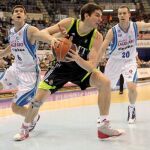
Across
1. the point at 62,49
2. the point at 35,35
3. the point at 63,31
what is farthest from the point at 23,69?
the point at 62,49

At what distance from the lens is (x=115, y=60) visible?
7.11m

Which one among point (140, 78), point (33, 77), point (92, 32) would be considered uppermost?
point (92, 32)

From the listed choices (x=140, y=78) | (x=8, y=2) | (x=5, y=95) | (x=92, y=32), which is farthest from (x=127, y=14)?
(x=8, y=2)

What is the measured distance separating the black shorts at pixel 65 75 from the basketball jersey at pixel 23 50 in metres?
0.53

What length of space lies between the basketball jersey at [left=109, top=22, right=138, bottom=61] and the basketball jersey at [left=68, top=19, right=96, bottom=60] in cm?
180

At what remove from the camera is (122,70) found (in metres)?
7.01

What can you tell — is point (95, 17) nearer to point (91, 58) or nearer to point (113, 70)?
point (91, 58)

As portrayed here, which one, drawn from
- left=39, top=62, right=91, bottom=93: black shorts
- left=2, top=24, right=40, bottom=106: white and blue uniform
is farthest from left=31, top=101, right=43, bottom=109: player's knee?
left=2, top=24, right=40, bottom=106: white and blue uniform

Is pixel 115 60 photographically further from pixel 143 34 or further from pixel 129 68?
pixel 143 34

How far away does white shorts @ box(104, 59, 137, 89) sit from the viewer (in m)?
6.75

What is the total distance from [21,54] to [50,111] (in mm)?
2864

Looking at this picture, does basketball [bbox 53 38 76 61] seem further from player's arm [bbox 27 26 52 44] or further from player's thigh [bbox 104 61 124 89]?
player's thigh [bbox 104 61 124 89]

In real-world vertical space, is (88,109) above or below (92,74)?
below

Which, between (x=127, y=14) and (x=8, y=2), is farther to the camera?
(x=8, y=2)
